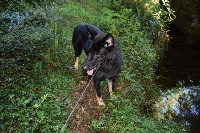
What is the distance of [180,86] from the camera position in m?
6.74

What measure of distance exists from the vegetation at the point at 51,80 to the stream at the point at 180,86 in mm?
418

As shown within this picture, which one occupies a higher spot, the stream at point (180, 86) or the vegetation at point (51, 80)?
the vegetation at point (51, 80)

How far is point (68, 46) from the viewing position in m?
6.86

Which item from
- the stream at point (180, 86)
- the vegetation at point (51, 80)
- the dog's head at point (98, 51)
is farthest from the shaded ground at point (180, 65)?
the dog's head at point (98, 51)

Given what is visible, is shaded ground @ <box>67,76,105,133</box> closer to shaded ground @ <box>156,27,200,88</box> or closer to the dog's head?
the dog's head

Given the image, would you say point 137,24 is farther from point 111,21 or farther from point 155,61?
point 155,61

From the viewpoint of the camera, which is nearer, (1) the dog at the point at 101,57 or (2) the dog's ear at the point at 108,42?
(2) the dog's ear at the point at 108,42

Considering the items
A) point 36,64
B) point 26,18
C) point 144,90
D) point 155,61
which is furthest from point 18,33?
point 155,61

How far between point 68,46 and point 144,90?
9.46ft

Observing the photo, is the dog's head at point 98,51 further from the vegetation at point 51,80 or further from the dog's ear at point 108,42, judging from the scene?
the vegetation at point 51,80

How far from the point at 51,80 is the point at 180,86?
13.9 feet

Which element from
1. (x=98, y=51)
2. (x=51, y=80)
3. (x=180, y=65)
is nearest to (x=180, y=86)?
(x=180, y=65)

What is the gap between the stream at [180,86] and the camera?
5.52 meters

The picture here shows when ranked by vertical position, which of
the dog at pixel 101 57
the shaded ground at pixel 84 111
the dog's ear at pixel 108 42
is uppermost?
the dog's ear at pixel 108 42
